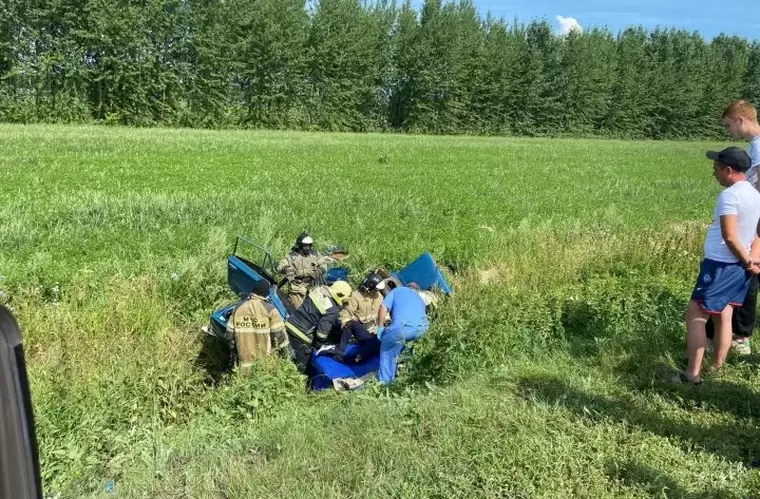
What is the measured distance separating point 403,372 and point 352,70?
58.9 meters

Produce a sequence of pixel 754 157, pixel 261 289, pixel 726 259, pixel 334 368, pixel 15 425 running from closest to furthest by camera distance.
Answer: pixel 15 425 → pixel 726 259 → pixel 754 157 → pixel 261 289 → pixel 334 368

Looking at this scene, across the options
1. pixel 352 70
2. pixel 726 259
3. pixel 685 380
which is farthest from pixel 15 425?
pixel 352 70

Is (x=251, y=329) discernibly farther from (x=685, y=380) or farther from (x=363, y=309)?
(x=685, y=380)

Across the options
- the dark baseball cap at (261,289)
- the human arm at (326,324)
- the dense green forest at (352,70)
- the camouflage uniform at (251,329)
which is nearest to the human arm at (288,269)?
the human arm at (326,324)

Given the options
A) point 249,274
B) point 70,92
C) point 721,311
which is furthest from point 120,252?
point 70,92

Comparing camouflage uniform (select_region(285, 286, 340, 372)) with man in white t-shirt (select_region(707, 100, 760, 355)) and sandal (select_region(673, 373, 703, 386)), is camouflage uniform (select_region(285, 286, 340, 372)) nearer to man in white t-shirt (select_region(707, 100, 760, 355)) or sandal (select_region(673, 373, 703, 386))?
sandal (select_region(673, 373, 703, 386))

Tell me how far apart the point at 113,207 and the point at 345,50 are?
54.0 meters

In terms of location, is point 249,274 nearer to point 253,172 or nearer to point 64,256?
point 64,256

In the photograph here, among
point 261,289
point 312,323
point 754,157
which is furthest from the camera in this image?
point 312,323

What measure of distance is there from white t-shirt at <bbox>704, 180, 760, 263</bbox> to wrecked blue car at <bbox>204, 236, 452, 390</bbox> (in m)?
3.35

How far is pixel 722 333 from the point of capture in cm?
491

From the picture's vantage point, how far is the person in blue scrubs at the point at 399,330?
6.50 metres

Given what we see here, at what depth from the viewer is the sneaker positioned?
17.6 ft

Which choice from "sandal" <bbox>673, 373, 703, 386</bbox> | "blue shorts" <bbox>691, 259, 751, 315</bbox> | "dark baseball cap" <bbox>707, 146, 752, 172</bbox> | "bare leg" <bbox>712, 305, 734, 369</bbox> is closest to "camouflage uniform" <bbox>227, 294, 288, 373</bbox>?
"sandal" <bbox>673, 373, 703, 386</bbox>
